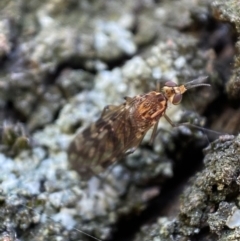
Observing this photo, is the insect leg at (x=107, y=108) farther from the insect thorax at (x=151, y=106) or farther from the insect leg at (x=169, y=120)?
the insect leg at (x=169, y=120)

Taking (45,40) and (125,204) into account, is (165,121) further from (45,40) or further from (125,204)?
(45,40)

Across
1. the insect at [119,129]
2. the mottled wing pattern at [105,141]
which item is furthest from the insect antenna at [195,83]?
the mottled wing pattern at [105,141]

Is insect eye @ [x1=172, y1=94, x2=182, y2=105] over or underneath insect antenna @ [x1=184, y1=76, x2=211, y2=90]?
underneath

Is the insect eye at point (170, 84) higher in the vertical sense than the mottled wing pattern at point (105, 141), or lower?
higher

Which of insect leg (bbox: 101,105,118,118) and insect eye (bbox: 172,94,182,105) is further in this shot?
insect leg (bbox: 101,105,118,118)

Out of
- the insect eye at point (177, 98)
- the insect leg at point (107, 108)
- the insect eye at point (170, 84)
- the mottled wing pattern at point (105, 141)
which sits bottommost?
the mottled wing pattern at point (105, 141)

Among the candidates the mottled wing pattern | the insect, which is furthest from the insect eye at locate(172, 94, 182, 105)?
the mottled wing pattern

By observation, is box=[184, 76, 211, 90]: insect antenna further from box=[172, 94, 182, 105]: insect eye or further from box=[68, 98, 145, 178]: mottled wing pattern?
box=[68, 98, 145, 178]: mottled wing pattern

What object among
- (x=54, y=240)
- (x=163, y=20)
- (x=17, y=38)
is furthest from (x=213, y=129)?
(x=17, y=38)
